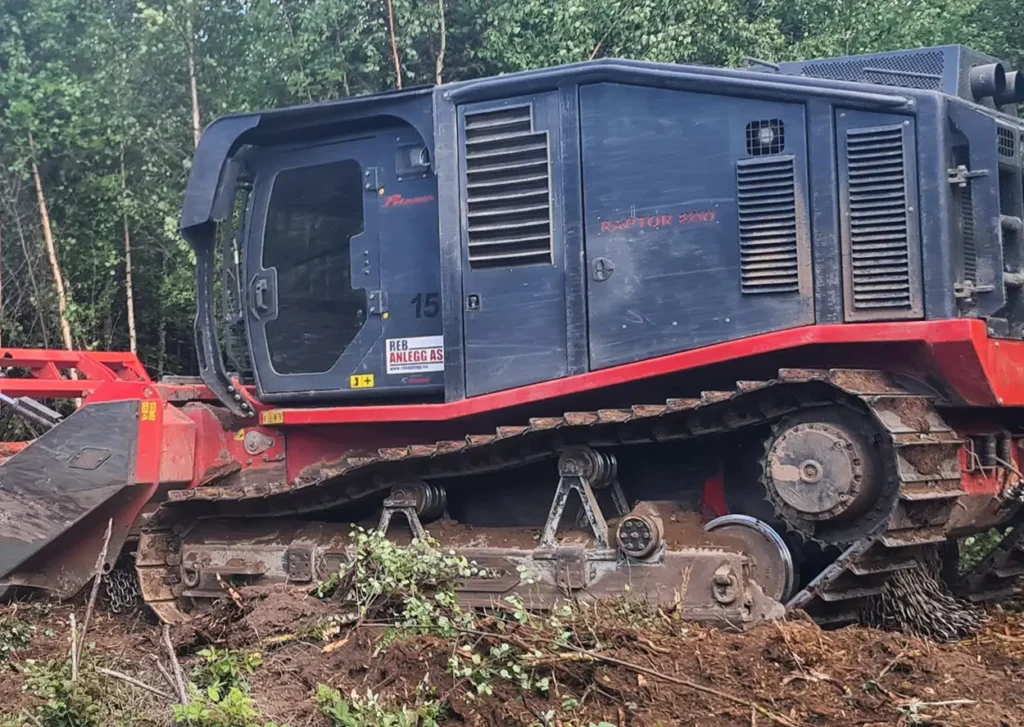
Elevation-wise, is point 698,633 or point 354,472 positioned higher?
point 354,472

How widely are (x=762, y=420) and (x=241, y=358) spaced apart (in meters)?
3.69

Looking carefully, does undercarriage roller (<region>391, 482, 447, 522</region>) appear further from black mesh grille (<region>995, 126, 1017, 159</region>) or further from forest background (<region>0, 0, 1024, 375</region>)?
forest background (<region>0, 0, 1024, 375</region>)

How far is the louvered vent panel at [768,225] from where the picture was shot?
6.39 meters

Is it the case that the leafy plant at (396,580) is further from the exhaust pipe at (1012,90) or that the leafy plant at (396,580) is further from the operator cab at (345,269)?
the exhaust pipe at (1012,90)

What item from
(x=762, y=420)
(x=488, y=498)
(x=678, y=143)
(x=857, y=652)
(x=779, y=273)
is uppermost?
(x=678, y=143)

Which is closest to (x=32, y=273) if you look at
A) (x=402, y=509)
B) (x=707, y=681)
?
(x=402, y=509)

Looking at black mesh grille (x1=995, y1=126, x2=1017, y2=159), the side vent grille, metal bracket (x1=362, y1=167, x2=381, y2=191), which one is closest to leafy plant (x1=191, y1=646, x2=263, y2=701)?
metal bracket (x1=362, y1=167, x2=381, y2=191)

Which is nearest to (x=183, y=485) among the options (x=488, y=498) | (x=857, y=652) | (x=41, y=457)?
(x=41, y=457)

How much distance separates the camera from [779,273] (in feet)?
20.9

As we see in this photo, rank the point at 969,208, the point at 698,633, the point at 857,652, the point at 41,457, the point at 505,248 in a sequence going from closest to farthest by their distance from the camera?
1. the point at 857,652
2. the point at 698,633
3. the point at 969,208
4. the point at 505,248
5. the point at 41,457

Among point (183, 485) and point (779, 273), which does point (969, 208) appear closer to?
point (779, 273)

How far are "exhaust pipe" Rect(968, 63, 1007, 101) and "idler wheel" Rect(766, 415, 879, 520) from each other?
2.24 meters

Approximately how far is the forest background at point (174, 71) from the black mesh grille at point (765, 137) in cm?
743

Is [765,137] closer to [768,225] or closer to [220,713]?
[768,225]
